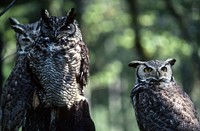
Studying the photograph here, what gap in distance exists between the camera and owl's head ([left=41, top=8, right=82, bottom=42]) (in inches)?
240

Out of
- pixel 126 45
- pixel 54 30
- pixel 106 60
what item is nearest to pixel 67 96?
pixel 54 30

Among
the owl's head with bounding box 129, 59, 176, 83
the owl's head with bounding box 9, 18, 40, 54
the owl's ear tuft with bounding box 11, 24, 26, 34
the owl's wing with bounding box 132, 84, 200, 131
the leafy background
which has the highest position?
the leafy background

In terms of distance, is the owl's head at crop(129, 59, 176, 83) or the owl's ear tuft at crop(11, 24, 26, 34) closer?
the owl's head at crop(129, 59, 176, 83)

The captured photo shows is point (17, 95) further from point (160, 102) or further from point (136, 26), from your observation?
point (136, 26)

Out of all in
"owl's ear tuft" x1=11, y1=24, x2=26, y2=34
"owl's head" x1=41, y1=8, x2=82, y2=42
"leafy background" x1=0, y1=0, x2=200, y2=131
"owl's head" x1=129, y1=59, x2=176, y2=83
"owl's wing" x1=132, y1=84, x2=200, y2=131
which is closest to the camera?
"owl's head" x1=41, y1=8, x2=82, y2=42

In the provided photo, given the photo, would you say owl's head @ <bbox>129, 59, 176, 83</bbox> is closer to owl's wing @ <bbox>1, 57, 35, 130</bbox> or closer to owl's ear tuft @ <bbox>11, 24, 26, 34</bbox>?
owl's wing @ <bbox>1, 57, 35, 130</bbox>

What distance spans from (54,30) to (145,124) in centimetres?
218

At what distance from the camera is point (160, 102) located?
763 cm

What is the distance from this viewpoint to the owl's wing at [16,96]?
8.10 metres

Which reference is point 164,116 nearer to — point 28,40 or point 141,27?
point 28,40

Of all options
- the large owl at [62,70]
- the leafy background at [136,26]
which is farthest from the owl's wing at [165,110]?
the leafy background at [136,26]

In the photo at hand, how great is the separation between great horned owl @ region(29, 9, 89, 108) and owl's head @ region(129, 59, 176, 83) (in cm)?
185

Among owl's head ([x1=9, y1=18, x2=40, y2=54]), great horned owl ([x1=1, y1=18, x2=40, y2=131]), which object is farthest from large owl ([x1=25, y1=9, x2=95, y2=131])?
owl's head ([x1=9, y1=18, x2=40, y2=54])

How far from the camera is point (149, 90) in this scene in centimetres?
791
